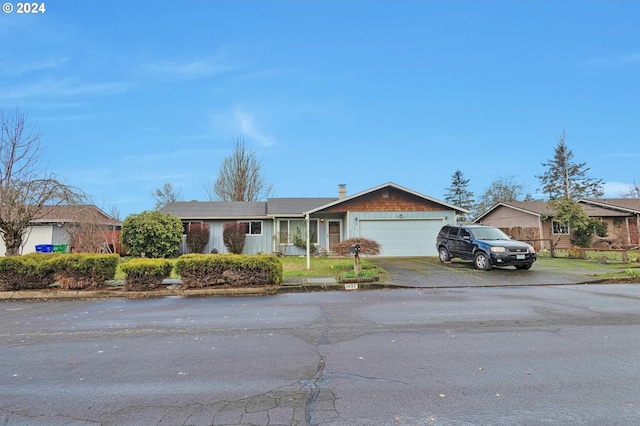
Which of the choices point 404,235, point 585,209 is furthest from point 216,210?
point 585,209

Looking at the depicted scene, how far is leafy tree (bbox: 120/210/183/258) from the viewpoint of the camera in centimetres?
1977

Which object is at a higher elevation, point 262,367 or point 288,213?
point 288,213

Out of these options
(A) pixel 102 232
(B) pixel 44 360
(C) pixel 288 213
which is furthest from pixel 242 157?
(B) pixel 44 360

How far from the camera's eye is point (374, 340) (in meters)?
5.29

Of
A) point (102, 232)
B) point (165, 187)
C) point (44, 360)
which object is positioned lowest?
point (44, 360)

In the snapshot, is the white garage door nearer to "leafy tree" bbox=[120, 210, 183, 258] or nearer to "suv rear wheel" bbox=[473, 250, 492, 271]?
"suv rear wheel" bbox=[473, 250, 492, 271]

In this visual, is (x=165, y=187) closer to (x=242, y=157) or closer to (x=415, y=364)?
(x=242, y=157)

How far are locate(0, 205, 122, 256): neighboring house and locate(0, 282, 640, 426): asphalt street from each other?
822 centimetres

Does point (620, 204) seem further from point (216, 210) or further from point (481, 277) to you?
point (216, 210)

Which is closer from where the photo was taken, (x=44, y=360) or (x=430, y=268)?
(x=44, y=360)

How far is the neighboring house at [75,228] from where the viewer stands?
1493cm

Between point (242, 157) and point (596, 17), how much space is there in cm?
3109

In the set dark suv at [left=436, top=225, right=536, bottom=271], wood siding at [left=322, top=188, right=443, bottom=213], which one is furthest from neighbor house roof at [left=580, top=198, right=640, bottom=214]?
dark suv at [left=436, top=225, right=536, bottom=271]

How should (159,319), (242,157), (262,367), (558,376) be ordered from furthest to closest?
(242,157), (159,319), (262,367), (558,376)
